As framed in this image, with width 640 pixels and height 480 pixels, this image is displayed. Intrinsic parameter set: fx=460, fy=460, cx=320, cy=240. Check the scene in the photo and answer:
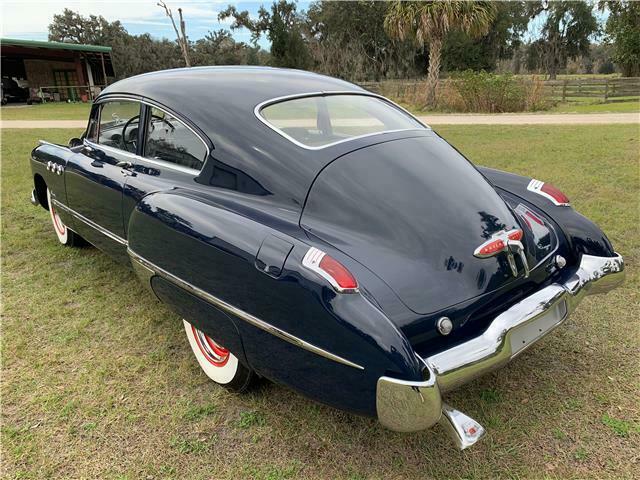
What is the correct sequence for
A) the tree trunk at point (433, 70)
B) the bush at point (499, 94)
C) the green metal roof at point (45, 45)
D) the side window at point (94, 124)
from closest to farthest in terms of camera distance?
the side window at point (94, 124) → the bush at point (499, 94) → the tree trunk at point (433, 70) → the green metal roof at point (45, 45)

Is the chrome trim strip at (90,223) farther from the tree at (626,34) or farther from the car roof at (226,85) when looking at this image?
the tree at (626,34)

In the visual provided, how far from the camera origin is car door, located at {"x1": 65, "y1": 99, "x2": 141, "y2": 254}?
116 inches

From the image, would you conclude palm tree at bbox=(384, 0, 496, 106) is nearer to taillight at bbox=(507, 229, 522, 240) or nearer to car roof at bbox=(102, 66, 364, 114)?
car roof at bbox=(102, 66, 364, 114)

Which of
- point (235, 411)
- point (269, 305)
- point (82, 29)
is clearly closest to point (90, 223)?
point (235, 411)

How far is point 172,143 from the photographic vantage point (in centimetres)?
272

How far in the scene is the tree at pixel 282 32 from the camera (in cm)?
3139

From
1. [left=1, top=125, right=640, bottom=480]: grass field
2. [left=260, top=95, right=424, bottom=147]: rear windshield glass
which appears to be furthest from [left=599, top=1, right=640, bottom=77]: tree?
[left=260, top=95, right=424, bottom=147]: rear windshield glass

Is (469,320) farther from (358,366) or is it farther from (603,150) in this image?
(603,150)

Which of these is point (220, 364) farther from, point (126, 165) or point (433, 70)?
point (433, 70)

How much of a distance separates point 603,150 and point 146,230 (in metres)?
8.15

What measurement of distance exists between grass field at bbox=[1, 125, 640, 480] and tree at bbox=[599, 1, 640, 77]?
27.8m

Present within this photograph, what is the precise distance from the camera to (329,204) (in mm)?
2088

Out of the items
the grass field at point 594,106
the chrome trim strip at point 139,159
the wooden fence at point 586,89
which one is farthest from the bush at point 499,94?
the chrome trim strip at point 139,159

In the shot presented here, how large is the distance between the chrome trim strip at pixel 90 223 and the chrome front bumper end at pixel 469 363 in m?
2.07
